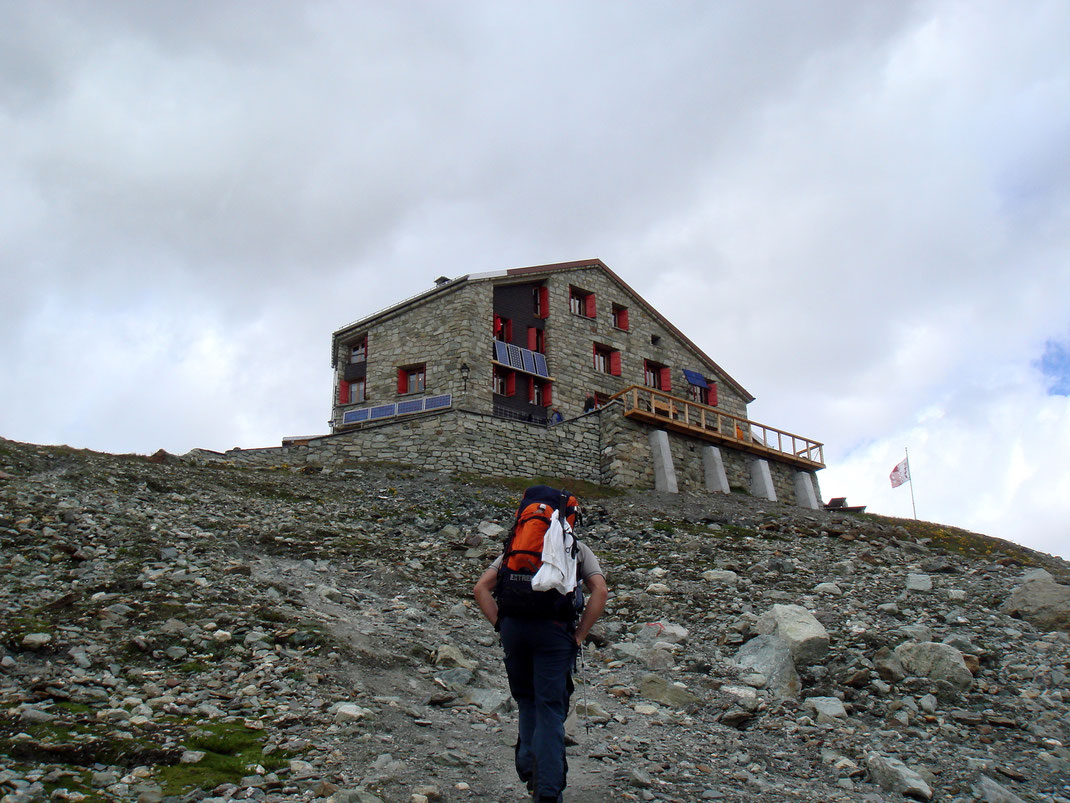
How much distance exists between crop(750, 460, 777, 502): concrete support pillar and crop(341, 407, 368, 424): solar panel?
1546cm

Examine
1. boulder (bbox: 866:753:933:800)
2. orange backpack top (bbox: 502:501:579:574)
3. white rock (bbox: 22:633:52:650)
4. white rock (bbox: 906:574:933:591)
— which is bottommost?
boulder (bbox: 866:753:933:800)

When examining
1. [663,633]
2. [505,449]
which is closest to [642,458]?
[505,449]

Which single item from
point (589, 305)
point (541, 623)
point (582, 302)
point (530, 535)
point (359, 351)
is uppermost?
point (582, 302)

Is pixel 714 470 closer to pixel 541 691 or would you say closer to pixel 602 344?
pixel 602 344

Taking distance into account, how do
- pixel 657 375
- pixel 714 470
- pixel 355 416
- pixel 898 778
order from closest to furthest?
pixel 898 778
pixel 714 470
pixel 355 416
pixel 657 375

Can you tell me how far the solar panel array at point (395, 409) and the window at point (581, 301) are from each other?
8.66 m

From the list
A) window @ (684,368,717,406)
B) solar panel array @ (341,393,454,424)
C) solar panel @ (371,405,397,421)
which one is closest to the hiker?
solar panel array @ (341,393,454,424)

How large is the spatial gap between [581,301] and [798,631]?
28811mm

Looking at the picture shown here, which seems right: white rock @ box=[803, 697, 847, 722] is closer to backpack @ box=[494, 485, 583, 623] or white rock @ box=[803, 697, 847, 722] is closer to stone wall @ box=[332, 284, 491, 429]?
backpack @ box=[494, 485, 583, 623]

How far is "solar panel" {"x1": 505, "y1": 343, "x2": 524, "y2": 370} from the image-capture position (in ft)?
109

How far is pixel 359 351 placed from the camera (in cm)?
3644

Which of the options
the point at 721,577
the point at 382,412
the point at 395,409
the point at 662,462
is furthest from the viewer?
the point at 382,412

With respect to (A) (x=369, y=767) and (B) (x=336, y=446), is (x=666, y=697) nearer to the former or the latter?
(A) (x=369, y=767)

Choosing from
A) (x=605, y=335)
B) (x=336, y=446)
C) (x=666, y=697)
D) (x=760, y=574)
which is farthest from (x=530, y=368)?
(x=666, y=697)
